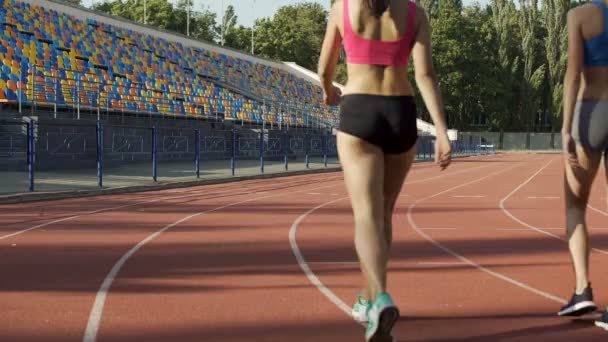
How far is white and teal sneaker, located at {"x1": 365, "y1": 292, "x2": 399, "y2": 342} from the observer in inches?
149

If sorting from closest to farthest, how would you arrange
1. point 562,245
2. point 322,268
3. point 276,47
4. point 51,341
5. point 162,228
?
point 51,341 → point 322,268 → point 562,245 → point 162,228 → point 276,47

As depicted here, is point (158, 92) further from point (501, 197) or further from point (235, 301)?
point (235, 301)

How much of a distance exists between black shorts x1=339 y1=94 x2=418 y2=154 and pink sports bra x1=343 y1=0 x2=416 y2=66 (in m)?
0.18

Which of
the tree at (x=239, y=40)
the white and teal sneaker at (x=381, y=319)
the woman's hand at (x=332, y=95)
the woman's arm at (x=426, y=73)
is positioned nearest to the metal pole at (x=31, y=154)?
the woman's hand at (x=332, y=95)

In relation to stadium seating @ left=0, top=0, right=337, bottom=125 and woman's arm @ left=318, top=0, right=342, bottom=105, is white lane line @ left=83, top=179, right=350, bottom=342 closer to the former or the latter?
woman's arm @ left=318, top=0, right=342, bottom=105

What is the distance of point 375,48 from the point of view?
158 inches

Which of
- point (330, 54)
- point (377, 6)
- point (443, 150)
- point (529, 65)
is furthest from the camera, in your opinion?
point (529, 65)

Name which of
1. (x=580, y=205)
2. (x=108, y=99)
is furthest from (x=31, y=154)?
(x=580, y=205)

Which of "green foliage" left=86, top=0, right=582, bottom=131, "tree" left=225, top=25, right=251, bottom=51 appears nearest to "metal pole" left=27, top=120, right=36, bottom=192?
"green foliage" left=86, top=0, right=582, bottom=131

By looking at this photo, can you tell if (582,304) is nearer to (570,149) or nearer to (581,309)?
(581,309)

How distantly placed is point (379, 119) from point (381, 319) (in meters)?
0.91

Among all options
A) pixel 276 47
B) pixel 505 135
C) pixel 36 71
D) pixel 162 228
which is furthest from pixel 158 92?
pixel 505 135

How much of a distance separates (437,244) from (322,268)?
237cm

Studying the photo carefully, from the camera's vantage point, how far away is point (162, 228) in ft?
35.5
